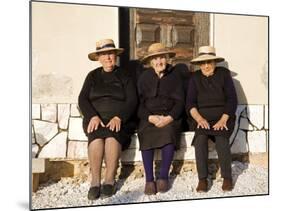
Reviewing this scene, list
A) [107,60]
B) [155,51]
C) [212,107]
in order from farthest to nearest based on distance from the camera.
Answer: [212,107]
[155,51]
[107,60]

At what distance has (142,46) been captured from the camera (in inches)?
130

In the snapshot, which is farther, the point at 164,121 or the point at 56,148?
the point at 164,121

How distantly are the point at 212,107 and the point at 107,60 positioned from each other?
80 cm

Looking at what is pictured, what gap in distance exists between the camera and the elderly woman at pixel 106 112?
122 inches

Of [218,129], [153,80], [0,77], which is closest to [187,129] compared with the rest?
[218,129]

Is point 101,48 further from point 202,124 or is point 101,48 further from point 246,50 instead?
point 246,50

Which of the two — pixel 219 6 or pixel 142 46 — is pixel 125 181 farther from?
pixel 219 6

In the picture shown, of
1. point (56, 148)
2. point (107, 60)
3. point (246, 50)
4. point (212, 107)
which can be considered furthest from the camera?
point (246, 50)

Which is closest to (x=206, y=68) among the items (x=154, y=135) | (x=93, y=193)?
(x=154, y=135)

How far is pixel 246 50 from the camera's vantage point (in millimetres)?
3502

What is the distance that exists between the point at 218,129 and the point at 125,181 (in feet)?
2.39

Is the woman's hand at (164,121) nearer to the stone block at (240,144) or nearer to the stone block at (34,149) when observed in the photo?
the stone block at (240,144)

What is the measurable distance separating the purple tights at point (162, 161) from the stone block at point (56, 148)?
0.52 metres

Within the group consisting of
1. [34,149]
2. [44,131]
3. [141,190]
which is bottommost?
[141,190]
